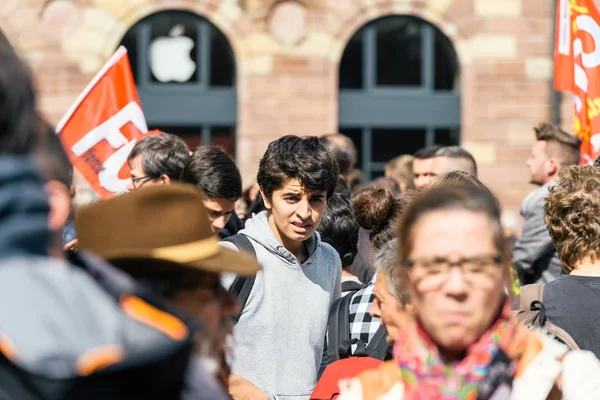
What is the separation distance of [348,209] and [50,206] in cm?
319

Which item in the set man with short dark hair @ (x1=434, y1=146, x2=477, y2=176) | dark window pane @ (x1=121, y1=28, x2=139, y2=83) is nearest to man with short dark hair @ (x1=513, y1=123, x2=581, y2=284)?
man with short dark hair @ (x1=434, y1=146, x2=477, y2=176)

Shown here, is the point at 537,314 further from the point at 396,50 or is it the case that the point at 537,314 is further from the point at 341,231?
the point at 396,50

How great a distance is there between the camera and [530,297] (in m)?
3.20

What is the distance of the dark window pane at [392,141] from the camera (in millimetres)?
13766

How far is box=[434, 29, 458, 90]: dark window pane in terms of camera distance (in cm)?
1380

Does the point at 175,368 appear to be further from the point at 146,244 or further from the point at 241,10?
the point at 241,10

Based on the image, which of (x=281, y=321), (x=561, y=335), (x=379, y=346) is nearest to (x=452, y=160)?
(x=281, y=321)

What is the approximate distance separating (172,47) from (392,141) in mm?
3193

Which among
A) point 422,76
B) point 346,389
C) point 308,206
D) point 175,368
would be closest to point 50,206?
point 175,368

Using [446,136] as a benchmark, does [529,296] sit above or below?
above

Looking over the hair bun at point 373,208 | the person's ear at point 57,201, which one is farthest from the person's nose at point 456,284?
the hair bun at point 373,208

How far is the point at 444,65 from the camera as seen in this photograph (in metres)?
13.9

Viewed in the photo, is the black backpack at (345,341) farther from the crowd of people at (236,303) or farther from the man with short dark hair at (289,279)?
the man with short dark hair at (289,279)

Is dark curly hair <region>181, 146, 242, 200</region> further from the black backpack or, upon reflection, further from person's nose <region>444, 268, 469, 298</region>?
person's nose <region>444, 268, 469, 298</region>
